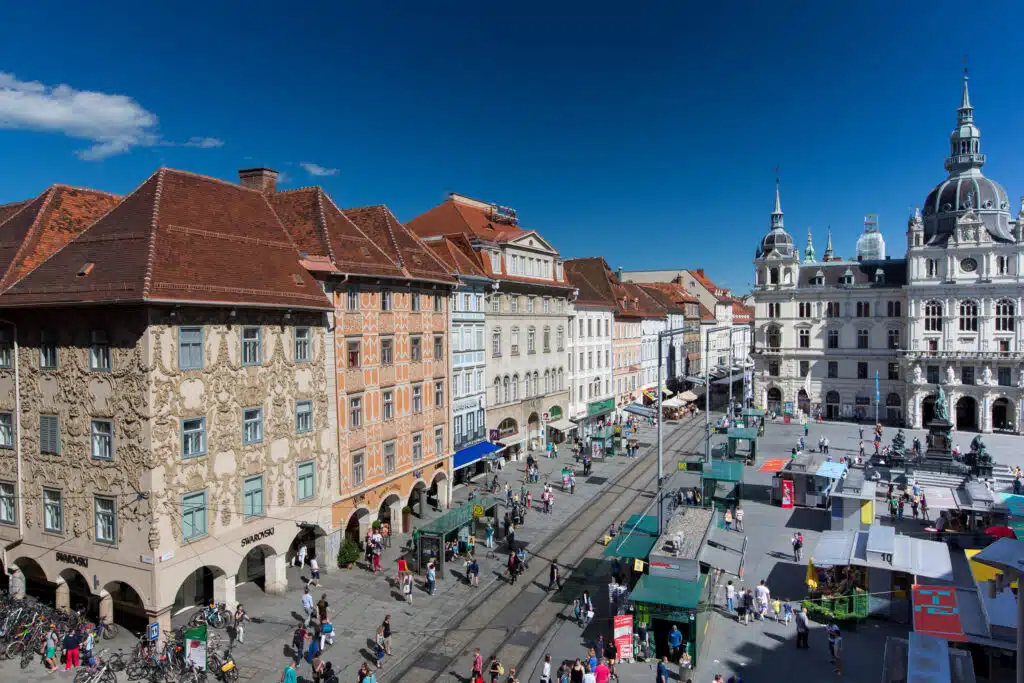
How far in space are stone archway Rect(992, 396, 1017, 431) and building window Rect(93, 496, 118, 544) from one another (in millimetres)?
70366

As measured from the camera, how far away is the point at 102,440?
23062mm

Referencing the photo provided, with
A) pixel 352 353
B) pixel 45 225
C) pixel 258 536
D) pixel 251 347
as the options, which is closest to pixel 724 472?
pixel 352 353

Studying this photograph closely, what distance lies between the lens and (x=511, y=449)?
52000 millimetres

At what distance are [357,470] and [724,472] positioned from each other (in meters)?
20.7

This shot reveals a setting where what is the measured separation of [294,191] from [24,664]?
20.6m

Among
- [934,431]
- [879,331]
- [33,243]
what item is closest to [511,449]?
Result: [934,431]

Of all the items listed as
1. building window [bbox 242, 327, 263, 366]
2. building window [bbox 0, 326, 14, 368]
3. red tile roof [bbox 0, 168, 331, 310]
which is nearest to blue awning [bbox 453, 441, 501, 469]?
red tile roof [bbox 0, 168, 331, 310]

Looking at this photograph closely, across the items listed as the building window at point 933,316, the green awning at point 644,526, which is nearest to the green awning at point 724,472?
the green awning at point 644,526

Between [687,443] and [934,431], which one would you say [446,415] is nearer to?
[687,443]

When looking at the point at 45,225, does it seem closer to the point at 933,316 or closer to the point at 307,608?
the point at 307,608

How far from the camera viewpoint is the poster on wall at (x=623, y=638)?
22.2 metres

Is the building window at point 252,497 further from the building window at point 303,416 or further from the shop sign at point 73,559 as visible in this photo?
the shop sign at point 73,559

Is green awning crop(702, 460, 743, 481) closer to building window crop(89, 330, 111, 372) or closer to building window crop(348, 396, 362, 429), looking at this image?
building window crop(348, 396, 362, 429)

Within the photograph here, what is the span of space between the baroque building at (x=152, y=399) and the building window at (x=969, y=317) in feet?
204
